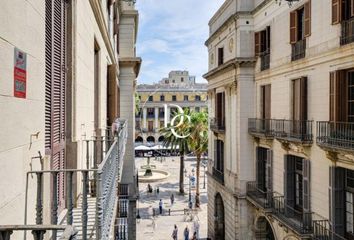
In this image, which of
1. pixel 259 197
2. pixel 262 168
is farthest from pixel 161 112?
pixel 259 197

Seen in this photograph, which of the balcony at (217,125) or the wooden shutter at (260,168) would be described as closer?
the wooden shutter at (260,168)

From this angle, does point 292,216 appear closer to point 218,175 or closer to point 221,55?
point 218,175

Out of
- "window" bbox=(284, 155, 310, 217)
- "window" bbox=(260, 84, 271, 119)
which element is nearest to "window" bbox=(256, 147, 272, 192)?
"window" bbox=(260, 84, 271, 119)

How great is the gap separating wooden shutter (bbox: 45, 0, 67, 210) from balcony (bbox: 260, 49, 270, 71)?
1612cm

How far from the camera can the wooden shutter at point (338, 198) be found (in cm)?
1389

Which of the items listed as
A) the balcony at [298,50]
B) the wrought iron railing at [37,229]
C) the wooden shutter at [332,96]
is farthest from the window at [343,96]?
the wrought iron railing at [37,229]

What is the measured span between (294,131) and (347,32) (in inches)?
213

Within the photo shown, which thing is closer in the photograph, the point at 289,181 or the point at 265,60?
the point at 289,181

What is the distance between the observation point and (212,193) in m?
30.9

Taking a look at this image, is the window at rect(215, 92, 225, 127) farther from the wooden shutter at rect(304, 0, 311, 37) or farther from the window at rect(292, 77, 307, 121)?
the wooden shutter at rect(304, 0, 311, 37)

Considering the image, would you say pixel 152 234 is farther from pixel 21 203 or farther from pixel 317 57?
pixel 21 203

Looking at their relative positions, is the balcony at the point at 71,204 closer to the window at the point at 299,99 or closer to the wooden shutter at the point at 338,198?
the wooden shutter at the point at 338,198

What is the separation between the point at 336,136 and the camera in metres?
13.4

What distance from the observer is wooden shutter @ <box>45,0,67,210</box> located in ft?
17.6
